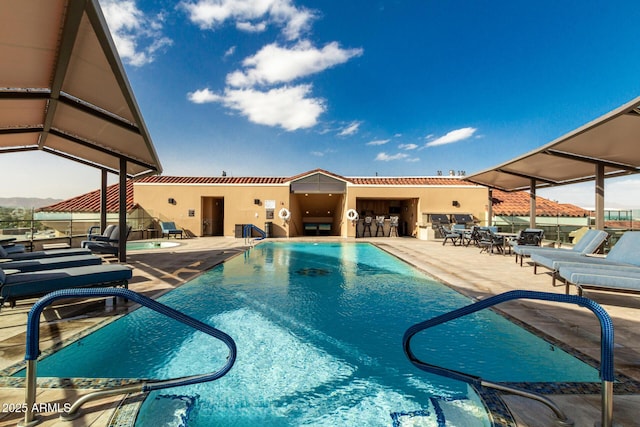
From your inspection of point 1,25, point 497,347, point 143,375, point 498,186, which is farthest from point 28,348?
point 498,186

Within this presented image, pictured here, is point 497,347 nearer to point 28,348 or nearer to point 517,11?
point 28,348

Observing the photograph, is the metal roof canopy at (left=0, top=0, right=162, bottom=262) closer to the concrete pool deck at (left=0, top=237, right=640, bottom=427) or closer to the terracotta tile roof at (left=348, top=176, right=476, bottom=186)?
the concrete pool deck at (left=0, top=237, right=640, bottom=427)

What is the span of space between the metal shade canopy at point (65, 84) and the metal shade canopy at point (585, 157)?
25.4 ft

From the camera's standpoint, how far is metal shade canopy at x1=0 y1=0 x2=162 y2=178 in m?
3.31

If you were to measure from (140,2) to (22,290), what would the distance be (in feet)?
27.7

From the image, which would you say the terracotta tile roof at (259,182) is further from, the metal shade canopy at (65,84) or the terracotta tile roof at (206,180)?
the metal shade canopy at (65,84)

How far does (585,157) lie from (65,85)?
38.3 feet

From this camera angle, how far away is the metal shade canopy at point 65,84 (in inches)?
130

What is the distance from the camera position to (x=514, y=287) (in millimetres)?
5359

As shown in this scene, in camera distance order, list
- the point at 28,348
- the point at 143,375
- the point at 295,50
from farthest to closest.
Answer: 1. the point at 295,50
2. the point at 143,375
3. the point at 28,348

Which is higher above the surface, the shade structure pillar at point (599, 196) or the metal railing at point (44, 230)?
the shade structure pillar at point (599, 196)

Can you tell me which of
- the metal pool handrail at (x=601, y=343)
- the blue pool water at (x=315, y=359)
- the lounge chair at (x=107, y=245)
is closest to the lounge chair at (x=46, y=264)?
the blue pool water at (x=315, y=359)

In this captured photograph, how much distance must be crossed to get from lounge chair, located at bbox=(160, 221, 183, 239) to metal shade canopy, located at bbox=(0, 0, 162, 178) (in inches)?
324

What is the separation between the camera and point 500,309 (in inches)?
166
